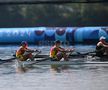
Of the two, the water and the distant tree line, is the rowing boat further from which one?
the distant tree line

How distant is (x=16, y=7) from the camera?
48719 mm

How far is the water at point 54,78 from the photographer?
53.7ft

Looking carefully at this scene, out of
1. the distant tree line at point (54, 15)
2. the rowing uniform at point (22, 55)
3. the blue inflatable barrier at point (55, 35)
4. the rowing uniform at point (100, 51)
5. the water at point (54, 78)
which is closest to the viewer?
the water at point (54, 78)

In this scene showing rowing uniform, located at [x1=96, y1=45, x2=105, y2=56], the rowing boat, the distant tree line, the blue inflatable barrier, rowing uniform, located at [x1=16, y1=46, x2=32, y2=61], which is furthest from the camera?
the distant tree line

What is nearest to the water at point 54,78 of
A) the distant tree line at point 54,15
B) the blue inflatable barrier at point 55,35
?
the blue inflatable barrier at point 55,35

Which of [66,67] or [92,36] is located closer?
[66,67]

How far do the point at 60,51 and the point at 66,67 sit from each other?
205 centimetres

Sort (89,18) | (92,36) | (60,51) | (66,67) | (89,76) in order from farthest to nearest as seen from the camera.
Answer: (89,18)
(92,36)
(60,51)
(66,67)
(89,76)

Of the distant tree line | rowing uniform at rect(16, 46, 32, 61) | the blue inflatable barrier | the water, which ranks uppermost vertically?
the distant tree line

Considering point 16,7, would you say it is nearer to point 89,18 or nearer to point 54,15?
→ point 54,15

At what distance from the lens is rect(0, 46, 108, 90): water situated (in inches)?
644

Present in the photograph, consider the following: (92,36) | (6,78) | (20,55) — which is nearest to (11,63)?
(20,55)

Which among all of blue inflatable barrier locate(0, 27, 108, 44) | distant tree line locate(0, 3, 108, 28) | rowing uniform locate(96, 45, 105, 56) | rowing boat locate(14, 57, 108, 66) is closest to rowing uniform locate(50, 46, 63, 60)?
rowing boat locate(14, 57, 108, 66)

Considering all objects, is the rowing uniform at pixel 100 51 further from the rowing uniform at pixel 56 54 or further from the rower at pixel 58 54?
the rowing uniform at pixel 56 54
